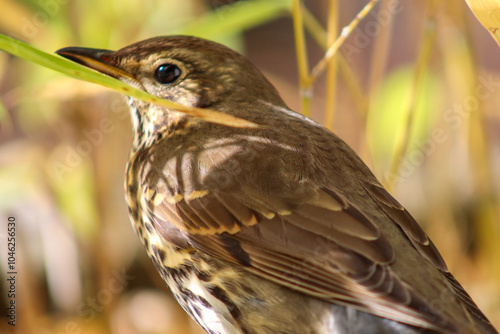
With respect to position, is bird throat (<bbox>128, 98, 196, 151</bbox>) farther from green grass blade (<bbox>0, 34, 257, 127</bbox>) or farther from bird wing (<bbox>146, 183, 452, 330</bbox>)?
green grass blade (<bbox>0, 34, 257, 127</bbox>)

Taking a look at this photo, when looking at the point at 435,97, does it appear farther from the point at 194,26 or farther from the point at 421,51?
the point at 194,26

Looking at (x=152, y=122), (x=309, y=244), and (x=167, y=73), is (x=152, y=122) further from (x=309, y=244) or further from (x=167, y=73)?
(x=309, y=244)

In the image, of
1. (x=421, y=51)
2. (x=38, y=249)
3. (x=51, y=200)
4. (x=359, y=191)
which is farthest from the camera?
(x=38, y=249)

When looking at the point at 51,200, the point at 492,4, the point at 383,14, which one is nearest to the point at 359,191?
the point at 492,4

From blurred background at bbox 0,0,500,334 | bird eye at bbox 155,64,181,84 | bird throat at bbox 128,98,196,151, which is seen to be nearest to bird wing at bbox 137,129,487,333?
bird throat at bbox 128,98,196,151

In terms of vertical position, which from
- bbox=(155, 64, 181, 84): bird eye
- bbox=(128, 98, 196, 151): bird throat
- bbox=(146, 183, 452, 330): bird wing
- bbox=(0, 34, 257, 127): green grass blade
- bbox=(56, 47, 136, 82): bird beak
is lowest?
bbox=(146, 183, 452, 330): bird wing

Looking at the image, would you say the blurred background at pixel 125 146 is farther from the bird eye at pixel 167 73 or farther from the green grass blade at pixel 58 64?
the green grass blade at pixel 58 64

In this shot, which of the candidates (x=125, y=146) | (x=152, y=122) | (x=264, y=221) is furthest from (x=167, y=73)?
(x=125, y=146)
